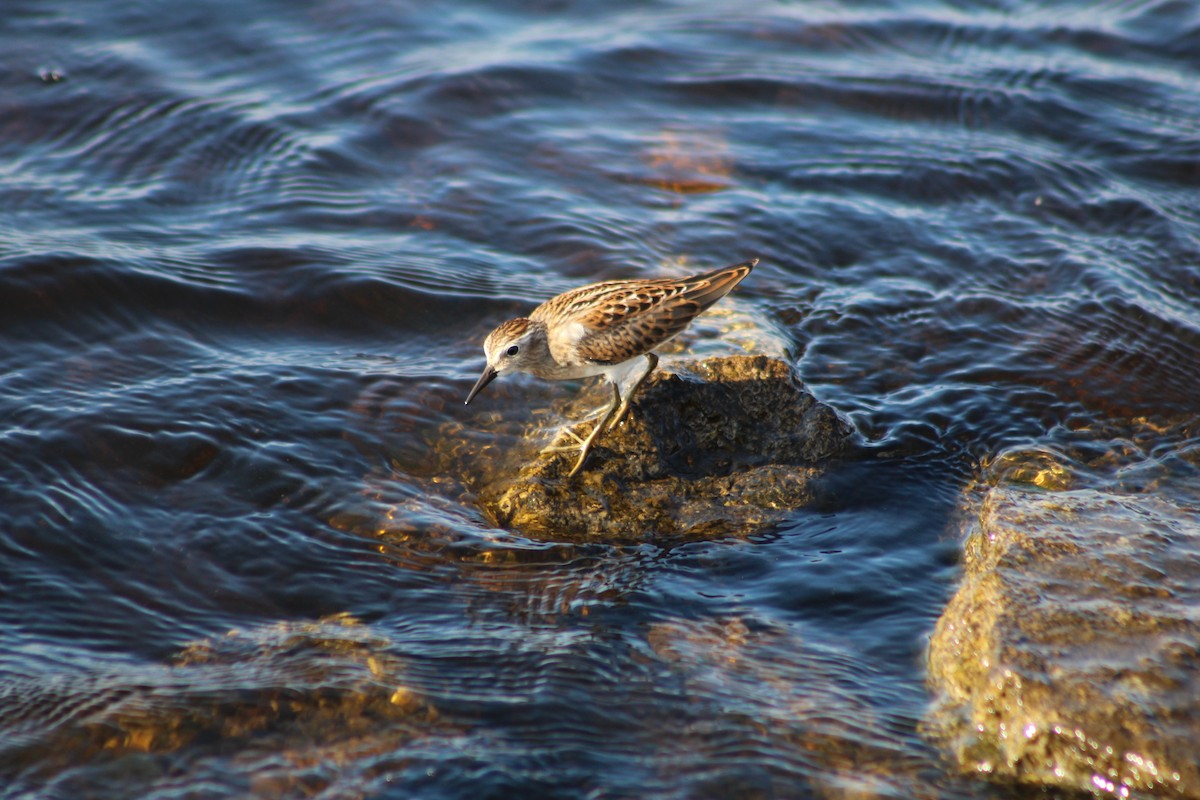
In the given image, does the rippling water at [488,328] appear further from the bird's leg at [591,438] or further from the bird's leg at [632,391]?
the bird's leg at [632,391]

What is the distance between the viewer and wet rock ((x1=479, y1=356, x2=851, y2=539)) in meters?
6.49

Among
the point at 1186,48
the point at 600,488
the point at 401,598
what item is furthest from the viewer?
the point at 1186,48

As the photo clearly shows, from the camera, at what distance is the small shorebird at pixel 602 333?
6.88m

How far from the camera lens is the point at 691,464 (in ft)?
22.8

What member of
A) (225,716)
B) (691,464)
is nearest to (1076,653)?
(691,464)

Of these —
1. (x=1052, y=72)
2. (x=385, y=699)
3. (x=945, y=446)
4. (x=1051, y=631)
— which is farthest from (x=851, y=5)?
(x=385, y=699)

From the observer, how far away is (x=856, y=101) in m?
12.6

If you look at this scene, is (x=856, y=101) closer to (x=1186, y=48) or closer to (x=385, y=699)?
(x=1186, y=48)

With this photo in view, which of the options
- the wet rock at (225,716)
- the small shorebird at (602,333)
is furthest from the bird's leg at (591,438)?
the wet rock at (225,716)

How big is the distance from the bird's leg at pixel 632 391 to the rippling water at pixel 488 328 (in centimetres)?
95

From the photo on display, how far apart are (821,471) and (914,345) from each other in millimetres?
2018

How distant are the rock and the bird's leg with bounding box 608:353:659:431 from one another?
7.11 ft

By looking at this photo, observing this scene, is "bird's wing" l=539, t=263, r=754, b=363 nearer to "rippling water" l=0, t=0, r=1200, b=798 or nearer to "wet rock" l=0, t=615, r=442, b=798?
"rippling water" l=0, t=0, r=1200, b=798

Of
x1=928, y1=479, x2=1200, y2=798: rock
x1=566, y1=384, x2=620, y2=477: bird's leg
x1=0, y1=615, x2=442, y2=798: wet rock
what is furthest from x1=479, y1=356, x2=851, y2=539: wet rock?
x1=0, y1=615, x2=442, y2=798: wet rock
